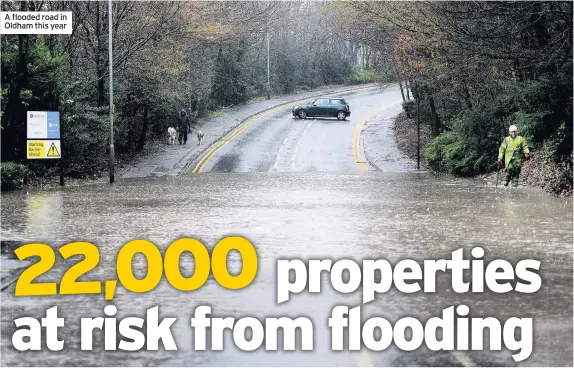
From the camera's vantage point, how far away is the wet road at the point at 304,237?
29.2ft

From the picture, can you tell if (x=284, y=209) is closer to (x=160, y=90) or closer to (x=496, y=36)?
(x=496, y=36)

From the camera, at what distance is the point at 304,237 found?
17.5 meters

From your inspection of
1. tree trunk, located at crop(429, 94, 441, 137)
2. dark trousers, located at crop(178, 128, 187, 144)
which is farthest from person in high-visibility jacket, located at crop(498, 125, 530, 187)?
dark trousers, located at crop(178, 128, 187, 144)

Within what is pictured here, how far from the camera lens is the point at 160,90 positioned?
1829 inches

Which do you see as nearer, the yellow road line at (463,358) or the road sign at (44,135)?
the yellow road line at (463,358)

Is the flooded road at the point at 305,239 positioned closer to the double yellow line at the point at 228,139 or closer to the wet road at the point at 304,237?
the wet road at the point at 304,237

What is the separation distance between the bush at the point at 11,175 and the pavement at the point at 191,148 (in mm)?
7467

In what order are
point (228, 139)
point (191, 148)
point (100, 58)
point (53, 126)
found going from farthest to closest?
point (228, 139) → point (191, 148) → point (100, 58) → point (53, 126)

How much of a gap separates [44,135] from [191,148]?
17.4 m

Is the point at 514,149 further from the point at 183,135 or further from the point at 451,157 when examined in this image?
the point at 183,135

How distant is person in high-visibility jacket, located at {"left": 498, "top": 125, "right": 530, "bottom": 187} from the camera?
27828 mm

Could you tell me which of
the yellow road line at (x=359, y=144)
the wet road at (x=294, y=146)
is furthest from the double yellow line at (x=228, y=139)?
the yellow road line at (x=359, y=144)

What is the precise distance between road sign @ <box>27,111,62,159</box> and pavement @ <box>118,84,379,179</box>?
6.50 meters

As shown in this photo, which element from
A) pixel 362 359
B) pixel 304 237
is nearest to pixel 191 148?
pixel 304 237
